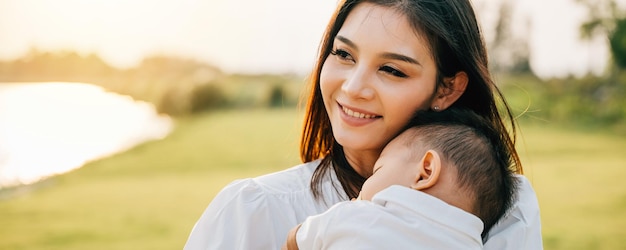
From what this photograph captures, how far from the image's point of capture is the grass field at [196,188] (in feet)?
16.6

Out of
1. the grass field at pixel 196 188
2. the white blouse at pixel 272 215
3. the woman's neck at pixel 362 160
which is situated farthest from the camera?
the grass field at pixel 196 188

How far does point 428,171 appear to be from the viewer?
112 cm

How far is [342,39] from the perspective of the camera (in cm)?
129

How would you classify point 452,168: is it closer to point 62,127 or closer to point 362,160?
point 362,160

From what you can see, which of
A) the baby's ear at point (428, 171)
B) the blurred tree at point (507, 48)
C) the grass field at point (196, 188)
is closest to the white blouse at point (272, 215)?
the baby's ear at point (428, 171)

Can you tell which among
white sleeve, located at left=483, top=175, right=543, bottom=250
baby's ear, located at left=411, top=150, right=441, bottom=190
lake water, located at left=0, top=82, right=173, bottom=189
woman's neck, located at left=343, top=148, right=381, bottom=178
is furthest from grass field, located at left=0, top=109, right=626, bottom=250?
baby's ear, located at left=411, top=150, right=441, bottom=190

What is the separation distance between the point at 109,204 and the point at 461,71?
485 centimetres

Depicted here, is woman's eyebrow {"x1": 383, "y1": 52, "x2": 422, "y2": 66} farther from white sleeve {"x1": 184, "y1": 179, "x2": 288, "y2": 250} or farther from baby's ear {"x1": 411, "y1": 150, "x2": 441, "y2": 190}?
white sleeve {"x1": 184, "y1": 179, "x2": 288, "y2": 250}


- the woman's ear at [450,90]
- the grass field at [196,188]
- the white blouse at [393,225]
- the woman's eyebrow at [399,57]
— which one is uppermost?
the woman's eyebrow at [399,57]

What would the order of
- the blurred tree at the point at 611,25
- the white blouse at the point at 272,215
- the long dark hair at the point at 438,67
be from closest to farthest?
the white blouse at the point at 272,215 → the long dark hair at the point at 438,67 → the blurred tree at the point at 611,25

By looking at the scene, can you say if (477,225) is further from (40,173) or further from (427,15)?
(40,173)

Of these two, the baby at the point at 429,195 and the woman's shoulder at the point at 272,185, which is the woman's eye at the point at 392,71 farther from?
the woman's shoulder at the point at 272,185

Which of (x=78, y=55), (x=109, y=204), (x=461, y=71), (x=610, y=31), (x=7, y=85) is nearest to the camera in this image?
(x=461, y=71)

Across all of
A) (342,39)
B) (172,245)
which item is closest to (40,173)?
(172,245)
